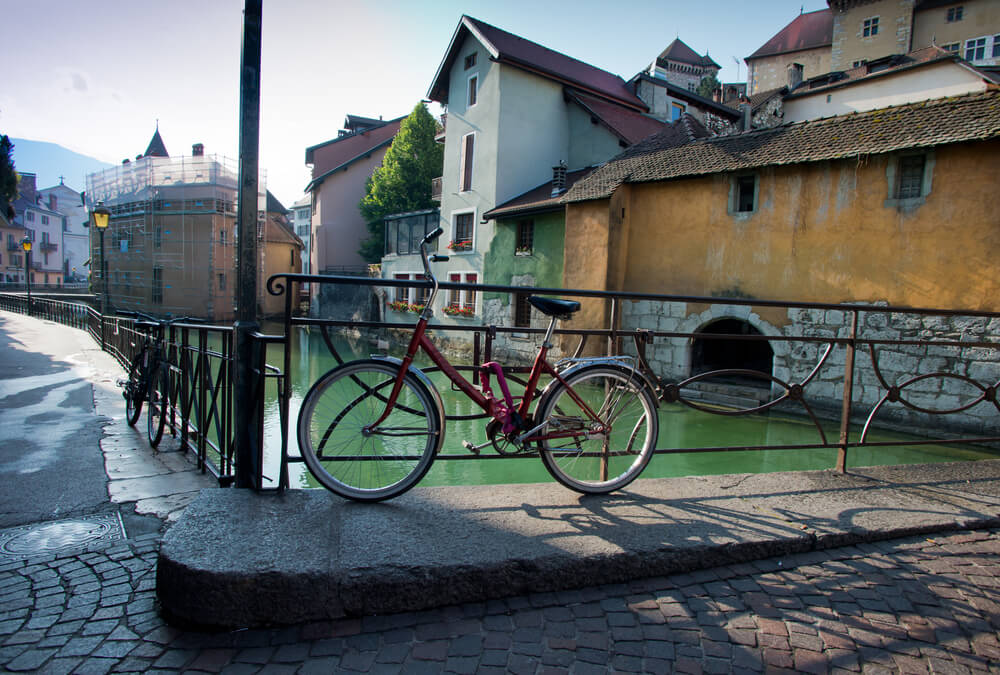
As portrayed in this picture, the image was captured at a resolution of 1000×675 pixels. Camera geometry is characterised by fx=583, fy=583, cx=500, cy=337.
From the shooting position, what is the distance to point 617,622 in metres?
1.92

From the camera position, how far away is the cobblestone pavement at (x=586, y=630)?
1699 mm

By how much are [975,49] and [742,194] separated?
96.5ft

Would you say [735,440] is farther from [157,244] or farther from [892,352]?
[157,244]

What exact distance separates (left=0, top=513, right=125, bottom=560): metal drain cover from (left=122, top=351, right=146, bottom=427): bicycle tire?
2857mm

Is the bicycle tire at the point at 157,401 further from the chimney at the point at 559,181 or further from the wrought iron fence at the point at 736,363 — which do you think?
the chimney at the point at 559,181

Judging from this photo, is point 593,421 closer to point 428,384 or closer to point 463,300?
point 428,384

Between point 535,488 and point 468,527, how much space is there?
65 centimetres

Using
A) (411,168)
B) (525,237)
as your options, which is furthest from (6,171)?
(525,237)

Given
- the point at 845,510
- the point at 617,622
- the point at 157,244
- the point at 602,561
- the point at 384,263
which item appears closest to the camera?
the point at 617,622

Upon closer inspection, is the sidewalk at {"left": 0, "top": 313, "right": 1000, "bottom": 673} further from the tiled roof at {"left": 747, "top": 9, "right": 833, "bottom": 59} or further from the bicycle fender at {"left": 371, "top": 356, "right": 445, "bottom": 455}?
the tiled roof at {"left": 747, "top": 9, "right": 833, "bottom": 59}

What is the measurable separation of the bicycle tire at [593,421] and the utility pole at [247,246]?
1292 millimetres

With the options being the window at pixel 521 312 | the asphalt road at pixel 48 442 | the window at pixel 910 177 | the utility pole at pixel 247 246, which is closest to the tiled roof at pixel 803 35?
the window at pixel 521 312

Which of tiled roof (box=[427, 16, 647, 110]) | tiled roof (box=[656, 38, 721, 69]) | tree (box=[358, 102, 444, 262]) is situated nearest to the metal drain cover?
tiled roof (box=[427, 16, 647, 110])

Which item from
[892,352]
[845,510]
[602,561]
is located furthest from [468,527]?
[892,352]
